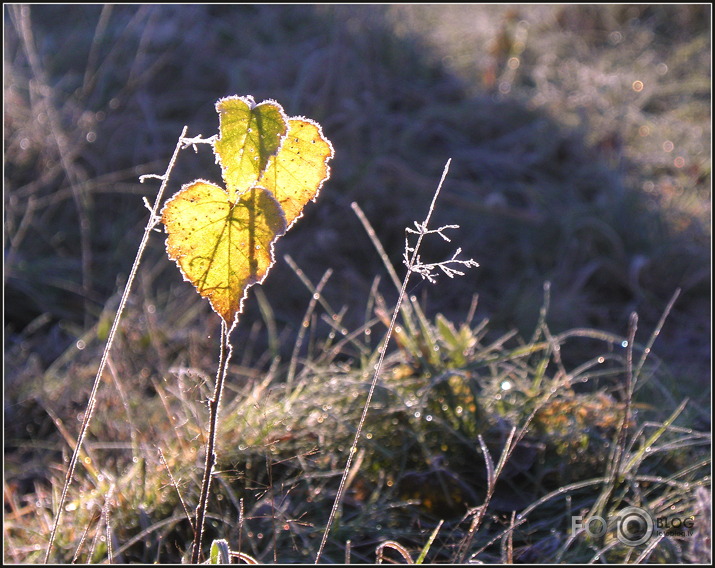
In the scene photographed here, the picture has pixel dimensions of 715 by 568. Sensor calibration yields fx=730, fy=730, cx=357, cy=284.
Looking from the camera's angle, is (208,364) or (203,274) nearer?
(203,274)

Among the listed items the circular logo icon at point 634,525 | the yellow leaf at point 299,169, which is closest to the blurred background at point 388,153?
the circular logo icon at point 634,525

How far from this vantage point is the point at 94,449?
1852mm

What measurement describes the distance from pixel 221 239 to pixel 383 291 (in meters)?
2.00

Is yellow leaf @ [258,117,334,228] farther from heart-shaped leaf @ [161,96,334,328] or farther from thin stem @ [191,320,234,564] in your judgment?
thin stem @ [191,320,234,564]

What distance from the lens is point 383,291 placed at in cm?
282

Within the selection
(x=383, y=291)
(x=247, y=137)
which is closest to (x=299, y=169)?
(x=247, y=137)

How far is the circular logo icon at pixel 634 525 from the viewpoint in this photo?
4.58 ft

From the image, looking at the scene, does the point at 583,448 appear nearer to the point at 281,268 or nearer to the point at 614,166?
the point at 281,268

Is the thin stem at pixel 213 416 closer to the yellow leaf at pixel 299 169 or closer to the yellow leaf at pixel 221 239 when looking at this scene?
the yellow leaf at pixel 221 239

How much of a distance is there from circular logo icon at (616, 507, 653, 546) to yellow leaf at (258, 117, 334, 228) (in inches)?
38.1

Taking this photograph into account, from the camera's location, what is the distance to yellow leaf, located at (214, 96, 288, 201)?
825 millimetres

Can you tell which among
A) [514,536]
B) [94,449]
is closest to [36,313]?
[94,449]

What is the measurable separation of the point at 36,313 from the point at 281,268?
36.5 inches

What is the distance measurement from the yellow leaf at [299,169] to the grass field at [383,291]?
430 millimetres
